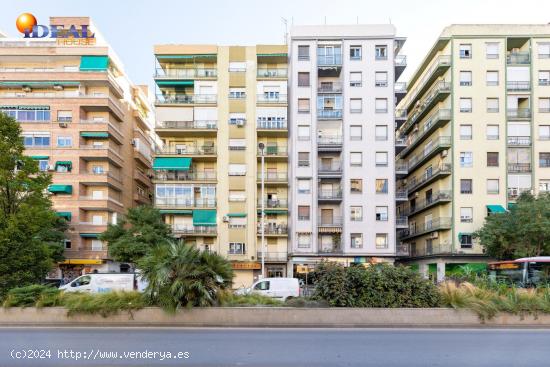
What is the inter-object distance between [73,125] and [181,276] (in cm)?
3903

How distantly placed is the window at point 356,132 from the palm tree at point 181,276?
3444cm

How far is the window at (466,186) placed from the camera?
153 feet

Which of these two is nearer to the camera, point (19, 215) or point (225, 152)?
point (19, 215)

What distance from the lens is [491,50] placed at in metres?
47.2

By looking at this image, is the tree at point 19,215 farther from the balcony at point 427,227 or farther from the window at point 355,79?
the balcony at point 427,227

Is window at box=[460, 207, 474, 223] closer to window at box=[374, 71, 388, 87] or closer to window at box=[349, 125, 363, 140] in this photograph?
window at box=[349, 125, 363, 140]

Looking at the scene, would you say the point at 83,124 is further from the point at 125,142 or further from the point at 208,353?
the point at 208,353

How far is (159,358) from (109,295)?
643cm

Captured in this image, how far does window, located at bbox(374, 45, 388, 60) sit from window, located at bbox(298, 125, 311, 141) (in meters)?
10.1

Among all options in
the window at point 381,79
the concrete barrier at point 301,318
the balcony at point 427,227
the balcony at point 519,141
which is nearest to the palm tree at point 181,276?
the concrete barrier at point 301,318

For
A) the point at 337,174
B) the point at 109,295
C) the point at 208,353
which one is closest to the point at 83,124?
the point at 337,174

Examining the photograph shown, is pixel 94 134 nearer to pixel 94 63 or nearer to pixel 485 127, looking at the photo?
pixel 94 63

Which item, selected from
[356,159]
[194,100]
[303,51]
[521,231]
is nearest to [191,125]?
[194,100]

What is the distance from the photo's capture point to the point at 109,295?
15.0m
